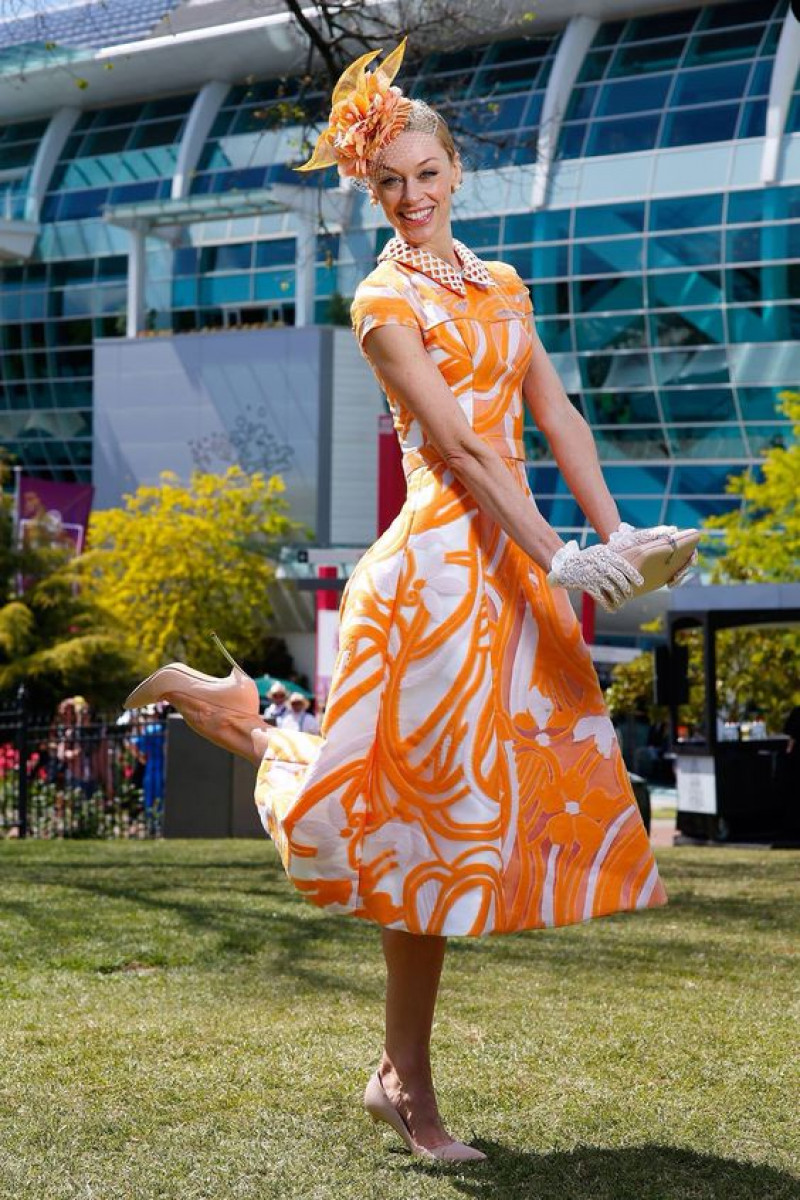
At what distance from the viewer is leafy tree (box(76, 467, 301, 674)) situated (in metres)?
42.1

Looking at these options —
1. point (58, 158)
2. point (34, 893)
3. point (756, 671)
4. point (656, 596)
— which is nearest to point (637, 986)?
point (34, 893)

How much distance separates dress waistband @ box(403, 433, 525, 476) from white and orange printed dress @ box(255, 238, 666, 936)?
0.01 metres

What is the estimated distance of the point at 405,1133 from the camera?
398 cm

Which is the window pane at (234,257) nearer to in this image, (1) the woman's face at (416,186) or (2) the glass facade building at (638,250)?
(2) the glass facade building at (638,250)

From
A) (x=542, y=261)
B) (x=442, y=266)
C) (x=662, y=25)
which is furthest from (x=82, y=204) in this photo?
(x=442, y=266)

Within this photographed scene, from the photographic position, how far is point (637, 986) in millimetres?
6512

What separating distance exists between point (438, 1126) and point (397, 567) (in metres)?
1.21

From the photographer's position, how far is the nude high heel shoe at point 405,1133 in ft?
12.8

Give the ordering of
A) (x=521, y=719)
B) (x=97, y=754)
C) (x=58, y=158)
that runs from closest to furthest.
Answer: (x=521, y=719), (x=97, y=754), (x=58, y=158)

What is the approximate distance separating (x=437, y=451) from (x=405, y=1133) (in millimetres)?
1468

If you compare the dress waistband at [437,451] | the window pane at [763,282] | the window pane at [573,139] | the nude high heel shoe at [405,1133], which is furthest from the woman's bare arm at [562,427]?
the window pane at [573,139]

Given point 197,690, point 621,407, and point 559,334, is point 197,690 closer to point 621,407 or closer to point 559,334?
point 621,407

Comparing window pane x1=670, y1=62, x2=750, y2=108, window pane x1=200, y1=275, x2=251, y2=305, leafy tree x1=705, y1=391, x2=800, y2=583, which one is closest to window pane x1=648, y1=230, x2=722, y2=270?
window pane x1=670, y1=62, x2=750, y2=108

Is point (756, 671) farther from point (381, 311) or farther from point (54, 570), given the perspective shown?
point (381, 311)
